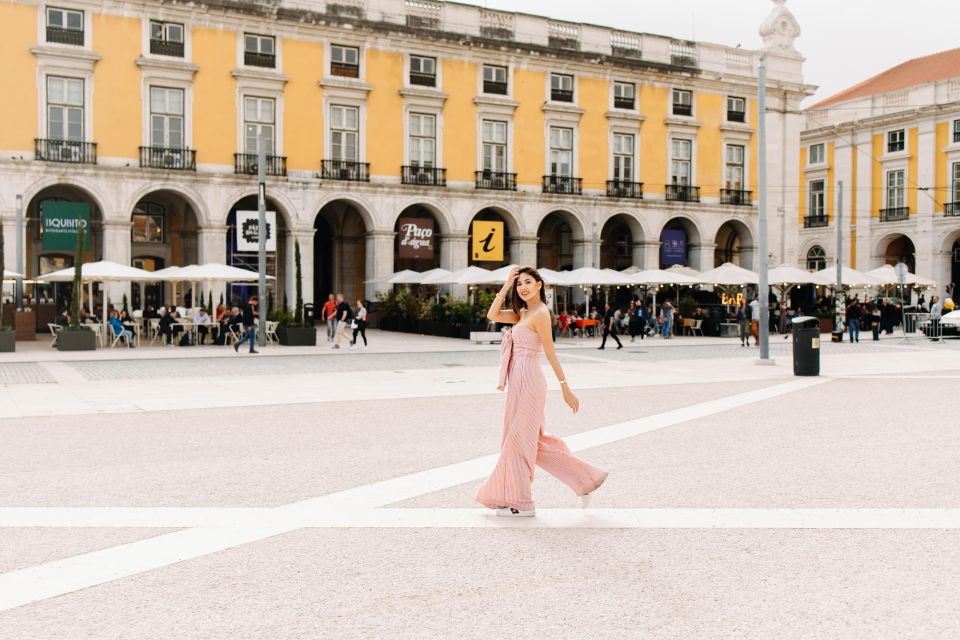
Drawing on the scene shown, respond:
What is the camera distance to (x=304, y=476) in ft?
26.4

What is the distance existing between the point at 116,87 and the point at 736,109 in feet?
95.6

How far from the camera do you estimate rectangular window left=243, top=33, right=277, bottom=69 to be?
37125 millimetres

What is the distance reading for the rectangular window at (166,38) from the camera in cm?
3544

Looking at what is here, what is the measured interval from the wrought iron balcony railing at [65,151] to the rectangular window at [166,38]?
4298 mm

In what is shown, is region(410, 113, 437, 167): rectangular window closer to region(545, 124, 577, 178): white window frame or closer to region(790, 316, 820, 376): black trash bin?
region(545, 124, 577, 178): white window frame

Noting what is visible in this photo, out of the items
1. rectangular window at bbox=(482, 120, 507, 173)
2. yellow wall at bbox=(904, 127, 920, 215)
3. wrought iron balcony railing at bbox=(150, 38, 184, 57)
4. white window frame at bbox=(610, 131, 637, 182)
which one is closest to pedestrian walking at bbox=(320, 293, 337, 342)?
wrought iron balcony railing at bbox=(150, 38, 184, 57)

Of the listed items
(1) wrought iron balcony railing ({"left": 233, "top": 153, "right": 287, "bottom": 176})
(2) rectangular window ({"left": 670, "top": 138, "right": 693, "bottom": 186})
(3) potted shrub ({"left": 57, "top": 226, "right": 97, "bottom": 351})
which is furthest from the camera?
(2) rectangular window ({"left": 670, "top": 138, "right": 693, "bottom": 186})

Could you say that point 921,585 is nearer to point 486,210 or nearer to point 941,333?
point 941,333

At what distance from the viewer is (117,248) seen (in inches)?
1379

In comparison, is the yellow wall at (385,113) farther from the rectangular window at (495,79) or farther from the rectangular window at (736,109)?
the rectangular window at (736,109)

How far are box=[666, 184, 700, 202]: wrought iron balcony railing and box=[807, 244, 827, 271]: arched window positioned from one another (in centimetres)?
1750

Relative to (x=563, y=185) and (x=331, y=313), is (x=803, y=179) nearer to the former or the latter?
(x=563, y=185)

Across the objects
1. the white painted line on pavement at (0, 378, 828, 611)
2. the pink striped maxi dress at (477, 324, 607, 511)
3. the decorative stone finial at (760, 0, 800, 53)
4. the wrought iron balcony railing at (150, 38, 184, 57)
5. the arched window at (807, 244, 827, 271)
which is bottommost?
the white painted line on pavement at (0, 378, 828, 611)

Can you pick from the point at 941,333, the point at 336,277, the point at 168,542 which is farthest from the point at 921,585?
the point at 336,277
